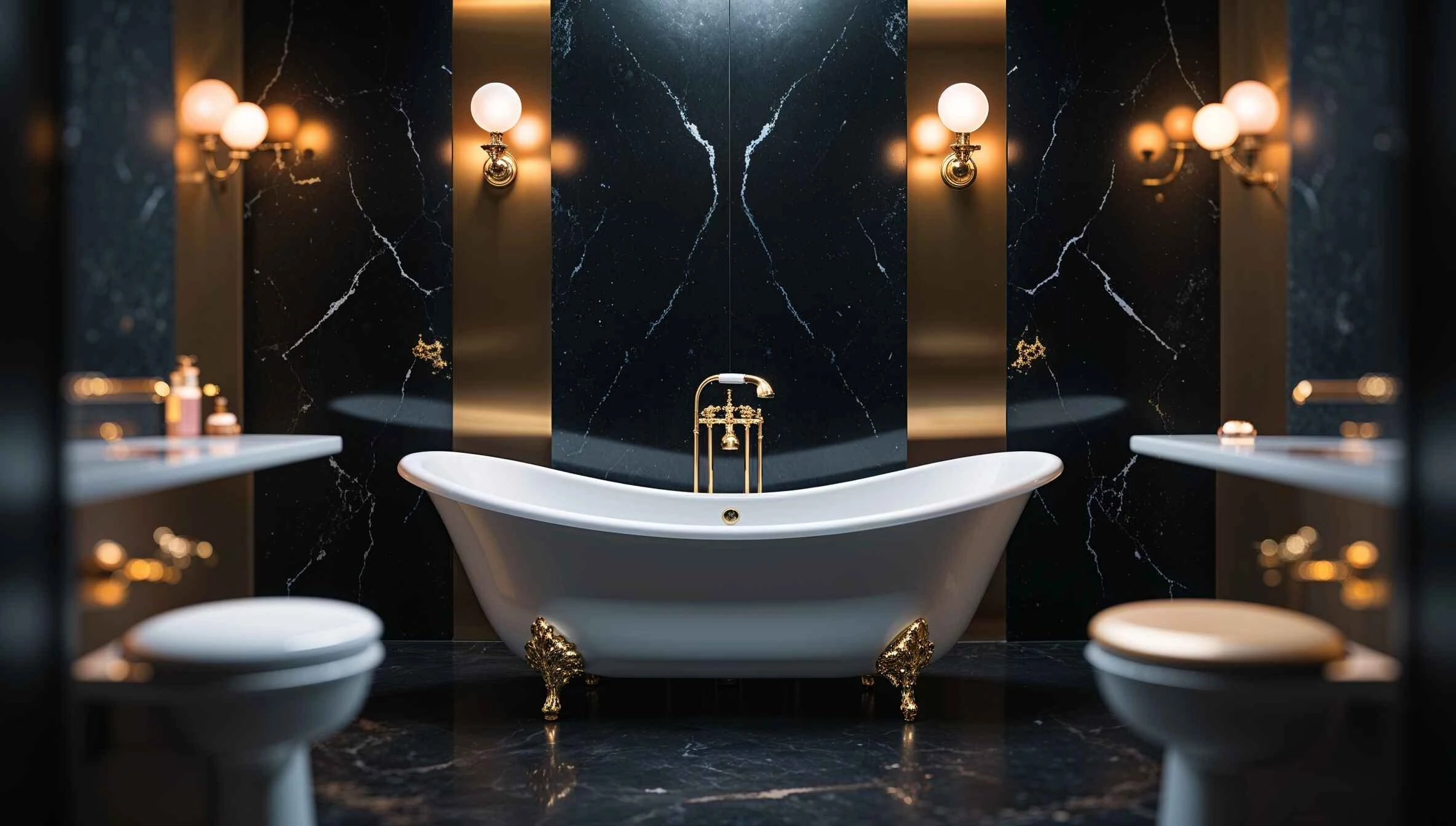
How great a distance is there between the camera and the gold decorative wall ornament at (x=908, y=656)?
8.32 ft

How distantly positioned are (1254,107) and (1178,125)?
1.83 meters

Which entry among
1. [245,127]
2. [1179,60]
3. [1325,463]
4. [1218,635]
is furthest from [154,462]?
[1179,60]

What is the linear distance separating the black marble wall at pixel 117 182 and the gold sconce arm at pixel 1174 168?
287cm

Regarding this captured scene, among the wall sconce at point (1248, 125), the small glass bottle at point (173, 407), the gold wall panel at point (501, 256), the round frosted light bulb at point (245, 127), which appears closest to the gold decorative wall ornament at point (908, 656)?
the wall sconce at point (1248, 125)

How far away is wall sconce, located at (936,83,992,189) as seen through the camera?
10.6 ft

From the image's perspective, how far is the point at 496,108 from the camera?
3223 millimetres

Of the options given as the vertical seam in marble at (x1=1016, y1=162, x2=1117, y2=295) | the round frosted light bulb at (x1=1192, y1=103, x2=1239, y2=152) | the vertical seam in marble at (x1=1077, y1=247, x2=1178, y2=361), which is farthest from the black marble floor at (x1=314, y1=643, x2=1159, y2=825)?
the round frosted light bulb at (x1=1192, y1=103, x2=1239, y2=152)

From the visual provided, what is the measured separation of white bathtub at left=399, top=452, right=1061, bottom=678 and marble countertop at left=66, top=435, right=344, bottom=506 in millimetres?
793

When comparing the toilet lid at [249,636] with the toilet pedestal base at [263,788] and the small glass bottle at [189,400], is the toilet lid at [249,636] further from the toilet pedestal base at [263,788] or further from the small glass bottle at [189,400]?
the small glass bottle at [189,400]

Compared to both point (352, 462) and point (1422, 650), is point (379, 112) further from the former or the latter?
point (1422, 650)

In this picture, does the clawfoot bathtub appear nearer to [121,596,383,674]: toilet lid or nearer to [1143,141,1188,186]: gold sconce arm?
[121,596,383,674]: toilet lid

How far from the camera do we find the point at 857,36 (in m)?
3.38

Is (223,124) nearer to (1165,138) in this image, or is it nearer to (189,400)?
(189,400)

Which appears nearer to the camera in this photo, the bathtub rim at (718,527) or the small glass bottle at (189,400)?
the small glass bottle at (189,400)
